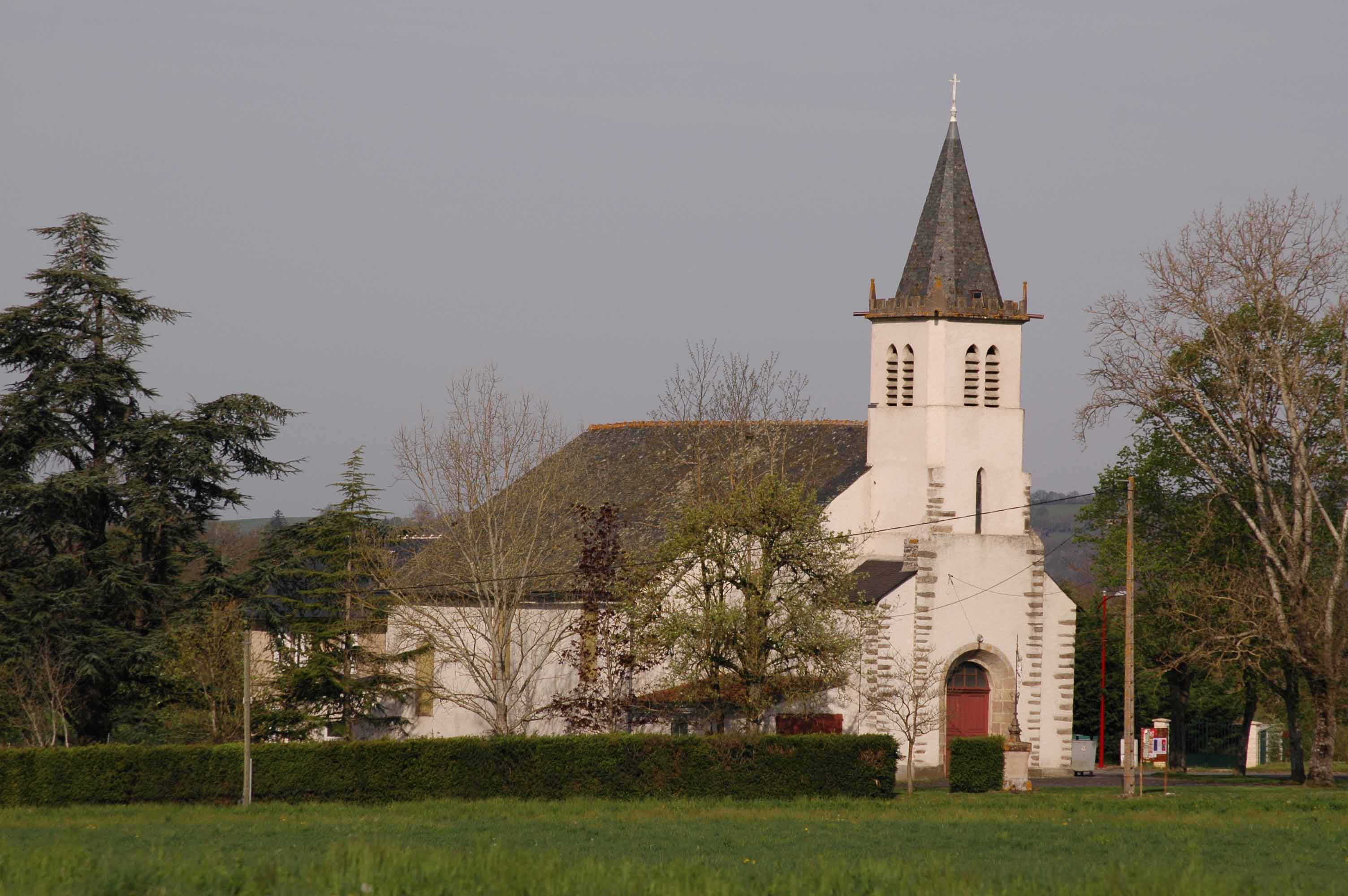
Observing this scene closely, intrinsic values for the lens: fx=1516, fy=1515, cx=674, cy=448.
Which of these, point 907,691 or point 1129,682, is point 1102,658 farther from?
point 1129,682

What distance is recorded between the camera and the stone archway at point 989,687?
39969mm

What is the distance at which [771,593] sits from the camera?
119ft

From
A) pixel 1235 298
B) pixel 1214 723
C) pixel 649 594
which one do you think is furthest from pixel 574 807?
pixel 1214 723

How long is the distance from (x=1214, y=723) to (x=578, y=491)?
1318 inches

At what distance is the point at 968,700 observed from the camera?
133 feet

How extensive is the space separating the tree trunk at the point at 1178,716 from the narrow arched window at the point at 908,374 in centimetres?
1595

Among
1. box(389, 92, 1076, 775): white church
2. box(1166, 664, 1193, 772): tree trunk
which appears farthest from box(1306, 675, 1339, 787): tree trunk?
box(1166, 664, 1193, 772): tree trunk

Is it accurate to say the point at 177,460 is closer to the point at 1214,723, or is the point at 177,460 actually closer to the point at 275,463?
the point at 275,463

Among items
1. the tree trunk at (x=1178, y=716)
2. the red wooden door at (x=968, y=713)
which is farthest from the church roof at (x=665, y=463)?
the tree trunk at (x=1178, y=716)

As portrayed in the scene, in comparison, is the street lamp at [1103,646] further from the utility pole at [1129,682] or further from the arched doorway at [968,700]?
the utility pole at [1129,682]

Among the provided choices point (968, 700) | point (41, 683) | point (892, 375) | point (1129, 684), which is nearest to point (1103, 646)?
A: point (968, 700)

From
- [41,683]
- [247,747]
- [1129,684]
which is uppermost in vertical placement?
[1129,684]

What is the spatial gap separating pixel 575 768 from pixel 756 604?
222 inches

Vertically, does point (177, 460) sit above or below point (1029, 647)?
above
